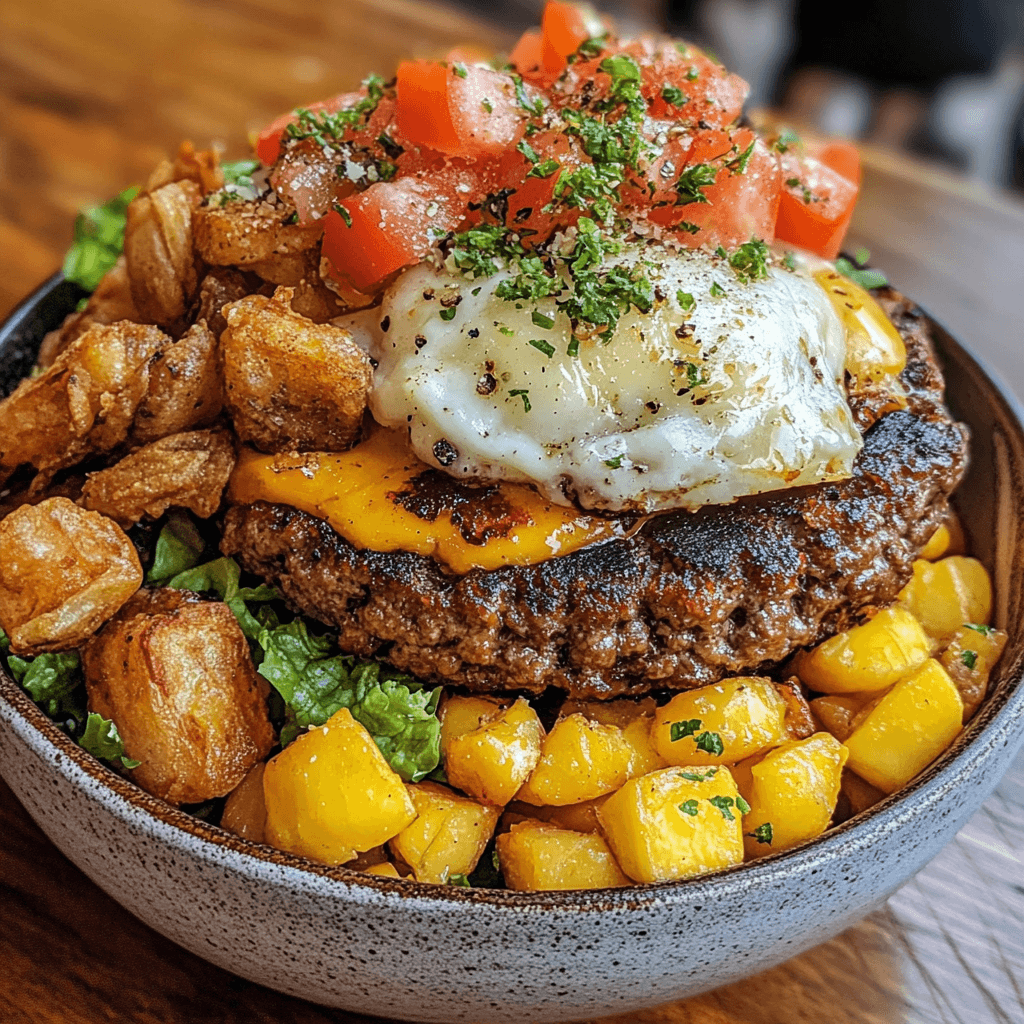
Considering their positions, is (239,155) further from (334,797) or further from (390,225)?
(334,797)

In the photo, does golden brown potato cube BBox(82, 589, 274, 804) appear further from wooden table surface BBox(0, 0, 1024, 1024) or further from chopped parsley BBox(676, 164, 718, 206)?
chopped parsley BBox(676, 164, 718, 206)

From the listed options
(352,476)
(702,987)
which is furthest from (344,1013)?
(352,476)

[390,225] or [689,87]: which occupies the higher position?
[689,87]

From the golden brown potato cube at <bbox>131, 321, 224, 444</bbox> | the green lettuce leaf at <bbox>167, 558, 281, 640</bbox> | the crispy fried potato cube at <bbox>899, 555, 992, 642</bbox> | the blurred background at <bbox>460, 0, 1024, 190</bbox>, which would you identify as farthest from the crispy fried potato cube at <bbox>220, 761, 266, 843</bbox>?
the blurred background at <bbox>460, 0, 1024, 190</bbox>

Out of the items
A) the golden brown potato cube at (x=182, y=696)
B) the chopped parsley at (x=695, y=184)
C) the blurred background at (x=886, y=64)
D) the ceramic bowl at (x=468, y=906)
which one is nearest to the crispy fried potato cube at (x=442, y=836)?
the ceramic bowl at (x=468, y=906)

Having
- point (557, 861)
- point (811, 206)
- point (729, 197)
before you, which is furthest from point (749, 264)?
point (557, 861)

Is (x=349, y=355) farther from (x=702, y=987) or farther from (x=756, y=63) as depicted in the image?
(x=756, y=63)
